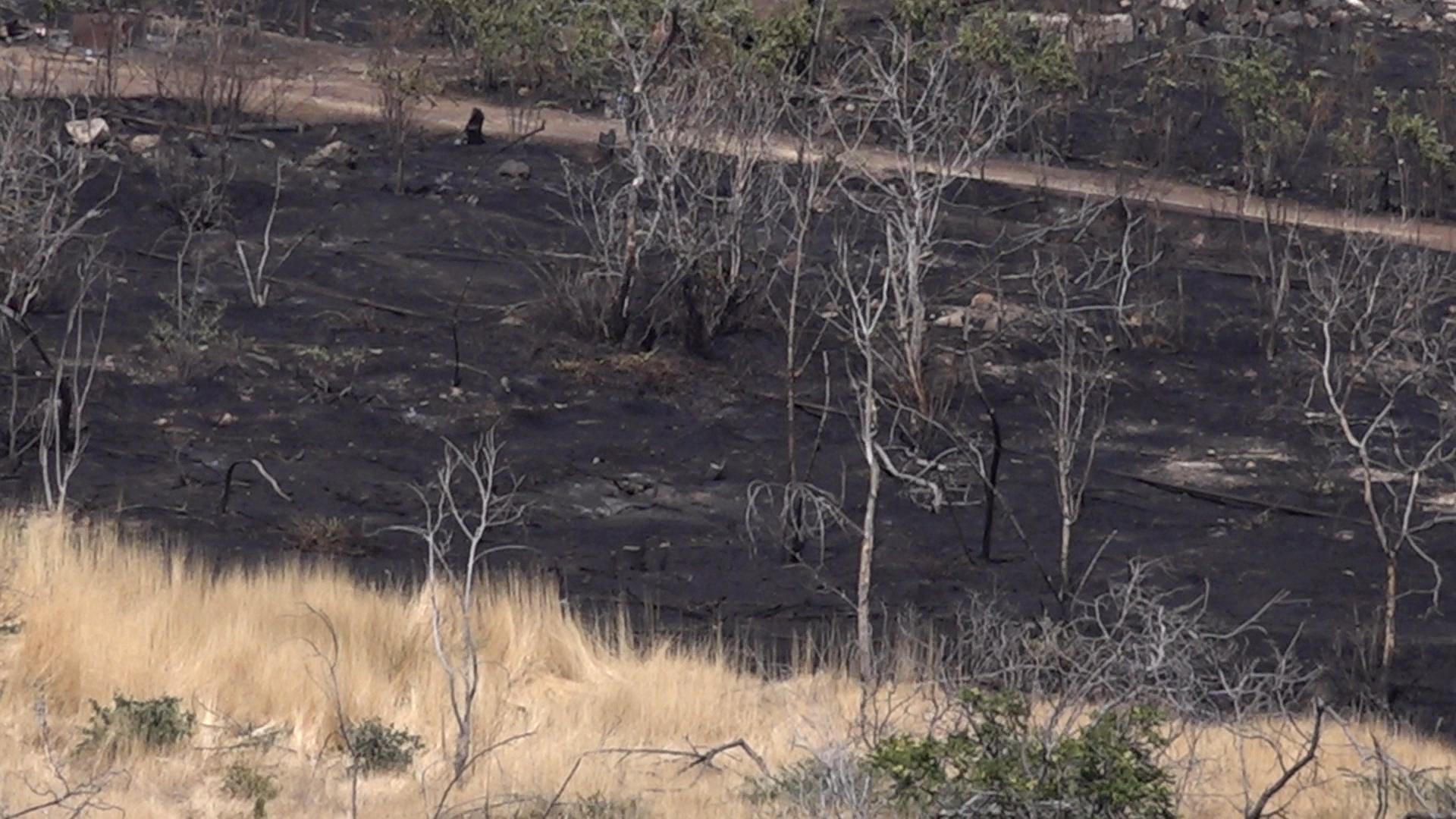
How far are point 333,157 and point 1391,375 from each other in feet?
29.3

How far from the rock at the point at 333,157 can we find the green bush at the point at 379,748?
455 inches

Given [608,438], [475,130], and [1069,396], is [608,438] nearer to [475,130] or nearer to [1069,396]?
[1069,396]

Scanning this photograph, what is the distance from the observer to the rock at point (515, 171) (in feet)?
62.6

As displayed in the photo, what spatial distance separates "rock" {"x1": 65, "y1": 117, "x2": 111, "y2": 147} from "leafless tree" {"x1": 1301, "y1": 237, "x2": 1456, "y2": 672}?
31.5 ft

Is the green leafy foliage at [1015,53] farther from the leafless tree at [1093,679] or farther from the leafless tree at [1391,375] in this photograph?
the leafless tree at [1093,679]

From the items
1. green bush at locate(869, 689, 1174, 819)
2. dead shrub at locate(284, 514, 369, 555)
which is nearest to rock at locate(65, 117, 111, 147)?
dead shrub at locate(284, 514, 369, 555)

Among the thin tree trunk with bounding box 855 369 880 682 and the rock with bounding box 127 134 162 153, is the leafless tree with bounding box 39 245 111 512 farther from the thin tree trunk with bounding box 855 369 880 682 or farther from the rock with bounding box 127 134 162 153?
the thin tree trunk with bounding box 855 369 880 682

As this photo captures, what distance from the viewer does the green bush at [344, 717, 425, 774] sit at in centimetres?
779

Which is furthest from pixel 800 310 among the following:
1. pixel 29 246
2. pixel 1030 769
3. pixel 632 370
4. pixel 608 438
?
pixel 1030 769

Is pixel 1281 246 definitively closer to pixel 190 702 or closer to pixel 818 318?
pixel 818 318

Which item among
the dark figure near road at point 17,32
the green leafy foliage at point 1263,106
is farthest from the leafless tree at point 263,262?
the green leafy foliage at point 1263,106

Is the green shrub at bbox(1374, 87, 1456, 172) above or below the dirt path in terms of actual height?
above

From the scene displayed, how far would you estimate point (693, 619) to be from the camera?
1088 cm

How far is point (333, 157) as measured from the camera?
62.4 feet
